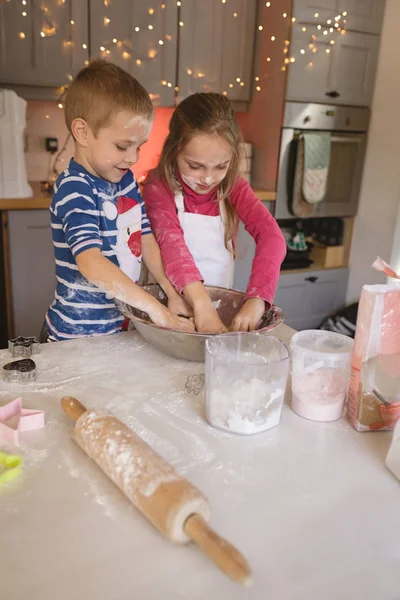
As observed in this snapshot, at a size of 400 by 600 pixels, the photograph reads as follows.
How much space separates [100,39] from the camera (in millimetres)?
2289

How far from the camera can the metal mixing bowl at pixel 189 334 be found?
897 millimetres

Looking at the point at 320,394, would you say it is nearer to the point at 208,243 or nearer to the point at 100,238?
the point at 100,238

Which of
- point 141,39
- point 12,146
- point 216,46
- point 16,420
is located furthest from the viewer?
point 216,46

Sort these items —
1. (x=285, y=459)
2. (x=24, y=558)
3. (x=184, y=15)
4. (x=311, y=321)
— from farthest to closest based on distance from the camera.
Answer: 1. (x=311, y=321)
2. (x=184, y=15)
3. (x=285, y=459)
4. (x=24, y=558)

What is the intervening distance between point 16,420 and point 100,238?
0.44 m

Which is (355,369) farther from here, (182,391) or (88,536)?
(88,536)

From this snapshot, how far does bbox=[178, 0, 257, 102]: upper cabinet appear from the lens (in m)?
2.48

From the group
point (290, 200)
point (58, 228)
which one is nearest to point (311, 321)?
point (290, 200)

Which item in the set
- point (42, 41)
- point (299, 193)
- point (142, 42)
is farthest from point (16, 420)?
point (299, 193)

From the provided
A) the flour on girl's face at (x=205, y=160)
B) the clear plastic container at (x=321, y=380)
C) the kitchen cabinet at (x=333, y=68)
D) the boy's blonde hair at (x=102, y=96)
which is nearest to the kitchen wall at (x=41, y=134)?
the kitchen cabinet at (x=333, y=68)

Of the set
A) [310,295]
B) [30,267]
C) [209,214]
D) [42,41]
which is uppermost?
[42,41]

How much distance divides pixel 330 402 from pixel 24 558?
18.1 inches

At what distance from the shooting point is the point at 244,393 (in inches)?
28.7

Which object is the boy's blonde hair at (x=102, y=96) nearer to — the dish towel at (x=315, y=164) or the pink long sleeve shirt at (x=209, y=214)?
the pink long sleeve shirt at (x=209, y=214)
